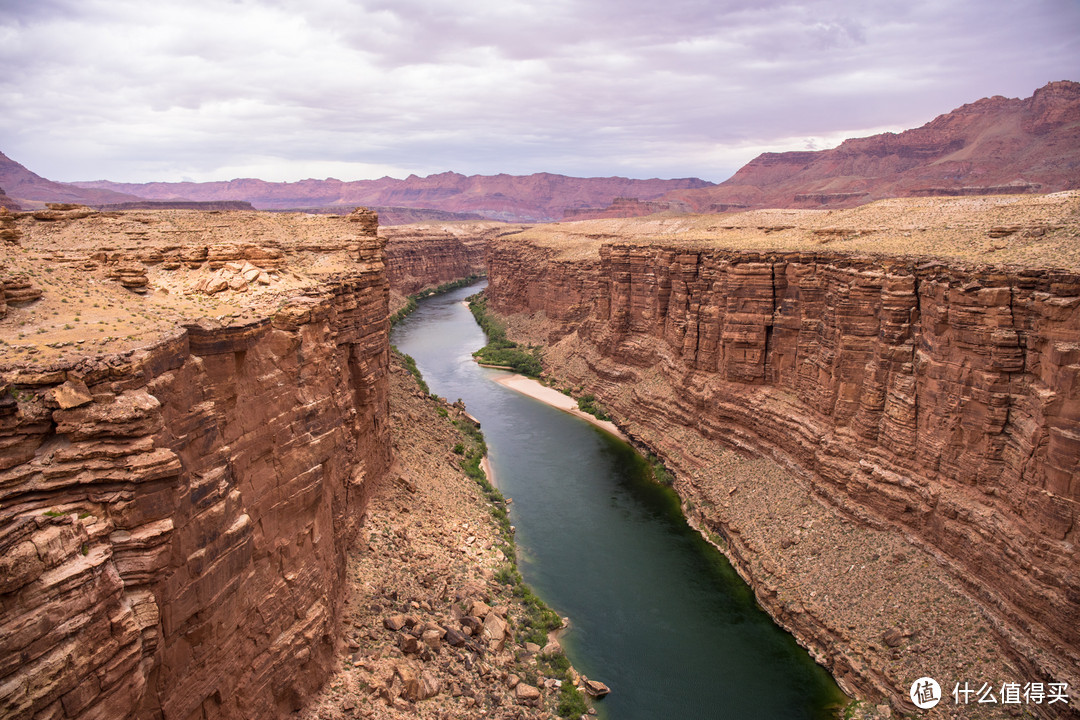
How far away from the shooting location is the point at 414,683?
18266mm

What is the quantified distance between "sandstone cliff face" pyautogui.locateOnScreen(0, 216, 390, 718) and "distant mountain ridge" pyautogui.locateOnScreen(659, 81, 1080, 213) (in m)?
87.2

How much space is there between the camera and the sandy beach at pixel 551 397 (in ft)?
157

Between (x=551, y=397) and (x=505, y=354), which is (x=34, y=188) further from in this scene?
(x=551, y=397)

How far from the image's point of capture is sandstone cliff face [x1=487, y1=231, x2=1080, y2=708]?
19016 millimetres

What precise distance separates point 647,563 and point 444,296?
293 ft

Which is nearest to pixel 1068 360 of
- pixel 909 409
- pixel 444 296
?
pixel 909 409

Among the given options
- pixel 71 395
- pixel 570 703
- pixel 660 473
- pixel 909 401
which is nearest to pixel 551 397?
pixel 660 473

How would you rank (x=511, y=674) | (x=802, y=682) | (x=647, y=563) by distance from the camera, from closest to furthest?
(x=511, y=674)
(x=802, y=682)
(x=647, y=563)

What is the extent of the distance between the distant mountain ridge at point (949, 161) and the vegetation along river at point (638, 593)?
221 feet

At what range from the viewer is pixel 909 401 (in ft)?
81.5

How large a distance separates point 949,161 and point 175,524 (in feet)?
438

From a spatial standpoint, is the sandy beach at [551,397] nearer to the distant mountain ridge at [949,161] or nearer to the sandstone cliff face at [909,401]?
the sandstone cliff face at [909,401]

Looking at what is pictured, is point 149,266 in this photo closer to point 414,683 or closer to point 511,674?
point 414,683

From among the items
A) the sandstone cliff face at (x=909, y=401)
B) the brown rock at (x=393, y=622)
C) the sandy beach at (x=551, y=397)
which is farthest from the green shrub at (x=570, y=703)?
the sandy beach at (x=551, y=397)
